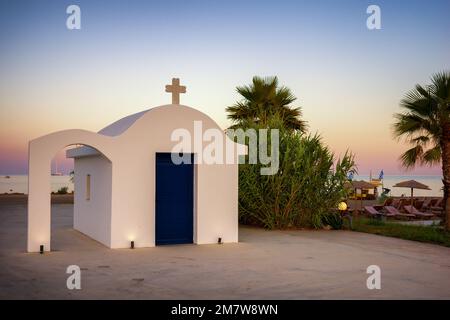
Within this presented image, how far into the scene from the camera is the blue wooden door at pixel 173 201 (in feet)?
43.3

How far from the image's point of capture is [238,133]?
760 inches

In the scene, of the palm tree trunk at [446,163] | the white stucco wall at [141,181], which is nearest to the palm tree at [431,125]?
the palm tree trunk at [446,163]

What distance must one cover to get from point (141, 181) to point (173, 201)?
1062 mm

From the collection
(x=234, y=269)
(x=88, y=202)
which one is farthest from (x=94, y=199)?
(x=234, y=269)

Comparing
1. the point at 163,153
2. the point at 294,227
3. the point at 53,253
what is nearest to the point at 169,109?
the point at 163,153

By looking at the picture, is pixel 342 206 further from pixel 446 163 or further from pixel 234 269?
pixel 234 269

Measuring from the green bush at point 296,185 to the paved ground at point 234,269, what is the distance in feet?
8.94

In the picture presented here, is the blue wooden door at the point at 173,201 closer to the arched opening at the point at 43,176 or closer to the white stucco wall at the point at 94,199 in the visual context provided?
the white stucco wall at the point at 94,199

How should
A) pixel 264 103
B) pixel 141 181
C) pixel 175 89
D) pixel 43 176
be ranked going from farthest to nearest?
pixel 264 103 < pixel 175 89 < pixel 141 181 < pixel 43 176

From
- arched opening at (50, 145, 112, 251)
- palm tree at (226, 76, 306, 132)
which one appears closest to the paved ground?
arched opening at (50, 145, 112, 251)

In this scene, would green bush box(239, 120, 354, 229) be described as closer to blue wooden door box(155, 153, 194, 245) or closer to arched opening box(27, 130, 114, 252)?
blue wooden door box(155, 153, 194, 245)

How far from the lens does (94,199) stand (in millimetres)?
14383
